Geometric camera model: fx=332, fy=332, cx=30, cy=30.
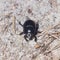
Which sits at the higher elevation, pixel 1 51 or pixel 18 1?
pixel 18 1

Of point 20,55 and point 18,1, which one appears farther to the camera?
point 18,1

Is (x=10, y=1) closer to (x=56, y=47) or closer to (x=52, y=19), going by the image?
(x=52, y=19)

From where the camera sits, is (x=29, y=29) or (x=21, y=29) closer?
(x=29, y=29)

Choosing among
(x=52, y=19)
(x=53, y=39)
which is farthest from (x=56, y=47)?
(x=52, y=19)
